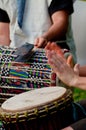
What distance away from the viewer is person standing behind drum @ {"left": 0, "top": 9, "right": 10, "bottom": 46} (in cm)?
318

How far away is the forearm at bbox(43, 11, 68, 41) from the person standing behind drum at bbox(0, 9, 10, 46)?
1.40ft

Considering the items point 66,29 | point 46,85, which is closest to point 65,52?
point 46,85

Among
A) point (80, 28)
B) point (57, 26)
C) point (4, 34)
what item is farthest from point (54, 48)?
point (80, 28)

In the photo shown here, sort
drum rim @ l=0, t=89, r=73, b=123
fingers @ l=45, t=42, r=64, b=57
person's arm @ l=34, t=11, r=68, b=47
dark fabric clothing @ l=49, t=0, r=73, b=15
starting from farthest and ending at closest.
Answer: dark fabric clothing @ l=49, t=0, r=73, b=15, person's arm @ l=34, t=11, r=68, b=47, fingers @ l=45, t=42, r=64, b=57, drum rim @ l=0, t=89, r=73, b=123

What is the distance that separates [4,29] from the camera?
3201mm

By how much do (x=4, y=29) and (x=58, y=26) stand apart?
509 mm

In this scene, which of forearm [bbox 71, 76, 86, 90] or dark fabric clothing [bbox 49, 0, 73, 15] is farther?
dark fabric clothing [bbox 49, 0, 73, 15]

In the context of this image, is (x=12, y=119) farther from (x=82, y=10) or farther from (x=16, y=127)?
(x=82, y=10)

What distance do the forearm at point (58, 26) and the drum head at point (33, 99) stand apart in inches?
30.0

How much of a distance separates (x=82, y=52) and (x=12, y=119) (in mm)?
1916

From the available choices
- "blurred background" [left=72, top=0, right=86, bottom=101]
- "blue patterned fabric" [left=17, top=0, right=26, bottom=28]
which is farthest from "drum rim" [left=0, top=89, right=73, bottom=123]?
"blurred background" [left=72, top=0, right=86, bottom=101]

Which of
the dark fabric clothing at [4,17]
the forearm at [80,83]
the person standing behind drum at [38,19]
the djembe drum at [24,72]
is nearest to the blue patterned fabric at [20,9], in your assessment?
the person standing behind drum at [38,19]

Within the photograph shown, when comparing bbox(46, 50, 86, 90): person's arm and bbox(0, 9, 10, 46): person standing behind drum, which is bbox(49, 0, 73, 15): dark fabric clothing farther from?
bbox(46, 50, 86, 90): person's arm

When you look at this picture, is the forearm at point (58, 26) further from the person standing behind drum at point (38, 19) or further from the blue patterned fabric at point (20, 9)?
the blue patterned fabric at point (20, 9)
